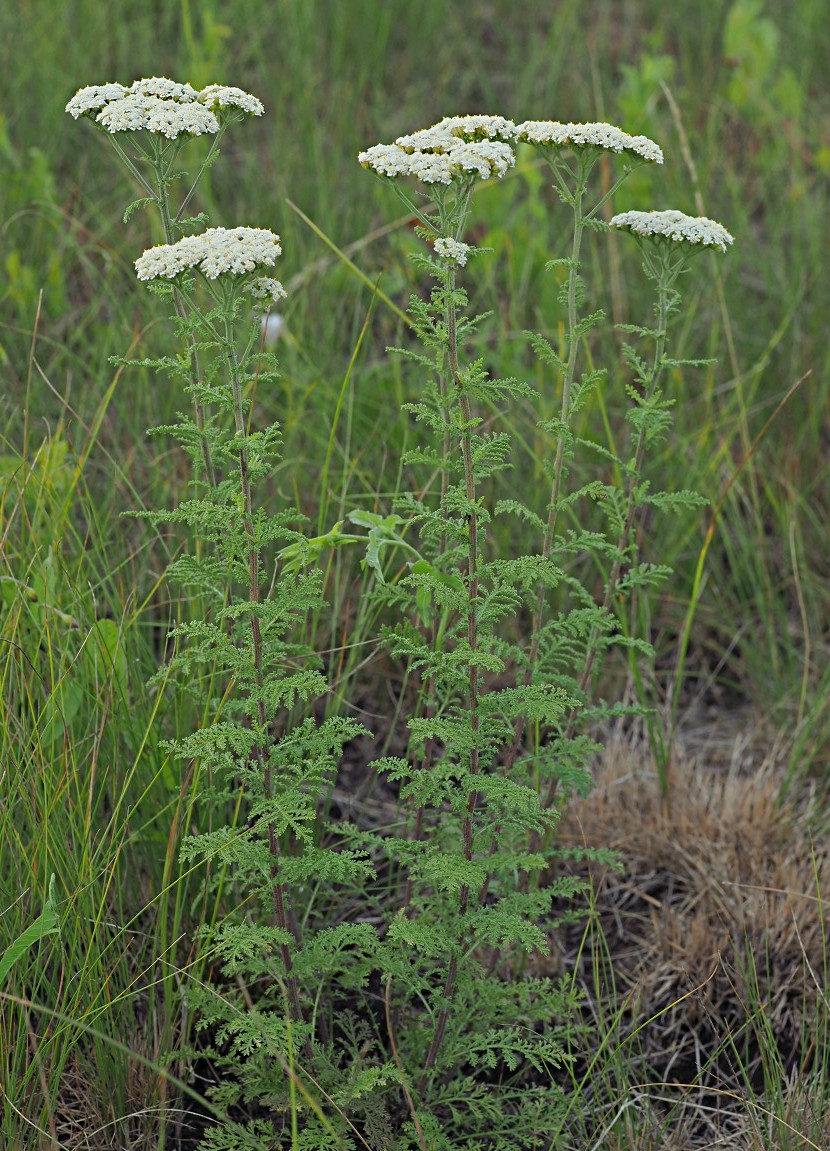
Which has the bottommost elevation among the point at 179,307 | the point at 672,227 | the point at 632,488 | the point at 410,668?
the point at 410,668

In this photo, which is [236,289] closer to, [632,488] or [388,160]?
[388,160]

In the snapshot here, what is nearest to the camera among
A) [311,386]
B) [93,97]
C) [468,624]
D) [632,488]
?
[93,97]

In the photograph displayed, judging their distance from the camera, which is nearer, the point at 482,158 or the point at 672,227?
the point at 482,158

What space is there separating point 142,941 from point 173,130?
1392mm

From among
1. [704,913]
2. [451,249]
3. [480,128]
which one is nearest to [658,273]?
[480,128]

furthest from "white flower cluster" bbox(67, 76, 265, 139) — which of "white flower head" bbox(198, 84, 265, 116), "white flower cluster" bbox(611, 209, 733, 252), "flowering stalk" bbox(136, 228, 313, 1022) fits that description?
"white flower cluster" bbox(611, 209, 733, 252)

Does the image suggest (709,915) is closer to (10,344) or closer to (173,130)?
(173,130)

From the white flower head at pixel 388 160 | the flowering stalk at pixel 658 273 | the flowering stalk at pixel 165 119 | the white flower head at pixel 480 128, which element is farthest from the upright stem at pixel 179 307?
the flowering stalk at pixel 658 273

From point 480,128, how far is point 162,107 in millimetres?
441

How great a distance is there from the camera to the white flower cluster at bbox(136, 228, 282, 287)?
4.91ft

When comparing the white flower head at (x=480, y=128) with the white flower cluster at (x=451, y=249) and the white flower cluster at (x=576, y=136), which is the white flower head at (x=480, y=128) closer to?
the white flower cluster at (x=576, y=136)

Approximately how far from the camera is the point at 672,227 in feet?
5.90

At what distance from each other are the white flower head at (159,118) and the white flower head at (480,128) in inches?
12.8

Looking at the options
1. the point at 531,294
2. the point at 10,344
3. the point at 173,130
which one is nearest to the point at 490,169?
the point at 173,130
